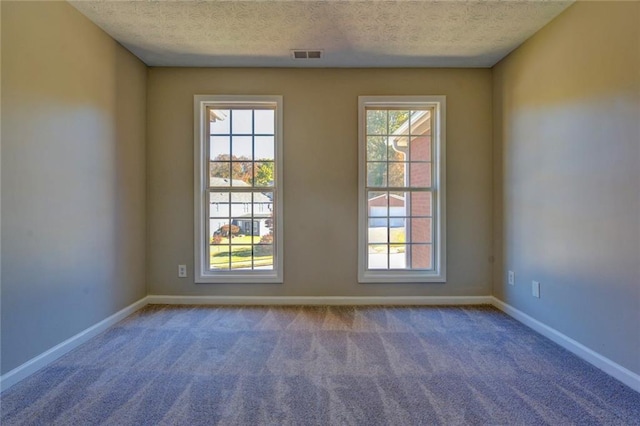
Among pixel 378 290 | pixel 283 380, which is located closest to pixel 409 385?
pixel 283 380

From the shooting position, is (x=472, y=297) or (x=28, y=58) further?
(x=472, y=297)

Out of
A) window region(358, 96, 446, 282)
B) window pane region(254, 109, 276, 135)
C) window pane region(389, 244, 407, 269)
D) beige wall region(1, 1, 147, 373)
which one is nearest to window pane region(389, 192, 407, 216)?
window region(358, 96, 446, 282)

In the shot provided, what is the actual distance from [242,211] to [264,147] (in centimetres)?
74

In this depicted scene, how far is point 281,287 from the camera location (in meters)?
3.34

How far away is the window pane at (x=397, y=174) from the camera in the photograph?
11.1 ft

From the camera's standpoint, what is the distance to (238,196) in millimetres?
3391

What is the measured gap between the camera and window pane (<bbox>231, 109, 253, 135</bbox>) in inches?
133

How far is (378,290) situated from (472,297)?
1.03m

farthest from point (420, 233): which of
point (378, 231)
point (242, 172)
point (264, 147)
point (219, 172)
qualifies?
point (219, 172)

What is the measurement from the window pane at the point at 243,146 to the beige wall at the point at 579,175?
2.65 m

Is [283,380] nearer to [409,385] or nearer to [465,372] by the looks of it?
[409,385]

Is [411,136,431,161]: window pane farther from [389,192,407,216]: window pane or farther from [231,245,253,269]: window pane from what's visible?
[231,245,253,269]: window pane

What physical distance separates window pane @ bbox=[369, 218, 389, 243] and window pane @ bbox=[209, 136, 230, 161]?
179 cm

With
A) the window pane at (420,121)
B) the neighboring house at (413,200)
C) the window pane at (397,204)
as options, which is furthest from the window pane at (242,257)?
the window pane at (420,121)
